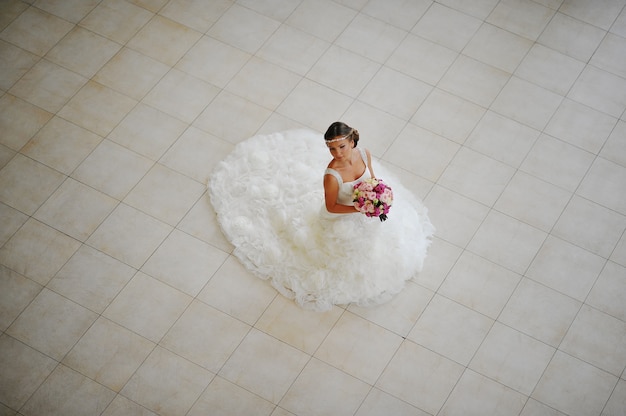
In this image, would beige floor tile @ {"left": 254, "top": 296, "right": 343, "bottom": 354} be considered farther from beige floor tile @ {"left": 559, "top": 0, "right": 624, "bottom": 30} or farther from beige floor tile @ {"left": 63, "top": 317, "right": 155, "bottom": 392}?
beige floor tile @ {"left": 559, "top": 0, "right": 624, "bottom": 30}

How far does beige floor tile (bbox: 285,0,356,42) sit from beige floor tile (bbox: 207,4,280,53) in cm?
25

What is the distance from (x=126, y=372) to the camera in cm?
429

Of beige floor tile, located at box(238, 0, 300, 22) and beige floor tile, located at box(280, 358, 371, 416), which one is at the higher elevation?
beige floor tile, located at box(238, 0, 300, 22)

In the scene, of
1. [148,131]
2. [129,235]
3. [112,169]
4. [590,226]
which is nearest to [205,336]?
[129,235]

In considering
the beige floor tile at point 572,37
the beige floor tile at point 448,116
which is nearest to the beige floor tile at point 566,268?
the beige floor tile at point 448,116

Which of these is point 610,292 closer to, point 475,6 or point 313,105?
point 313,105

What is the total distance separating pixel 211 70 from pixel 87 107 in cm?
117

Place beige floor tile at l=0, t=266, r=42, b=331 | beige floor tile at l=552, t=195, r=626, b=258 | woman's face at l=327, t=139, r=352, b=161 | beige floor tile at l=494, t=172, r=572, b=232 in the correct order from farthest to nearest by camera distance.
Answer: beige floor tile at l=494, t=172, r=572, b=232, beige floor tile at l=552, t=195, r=626, b=258, beige floor tile at l=0, t=266, r=42, b=331, woman's face at l=327, t=139, r=352, b=161

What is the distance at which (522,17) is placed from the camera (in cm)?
602

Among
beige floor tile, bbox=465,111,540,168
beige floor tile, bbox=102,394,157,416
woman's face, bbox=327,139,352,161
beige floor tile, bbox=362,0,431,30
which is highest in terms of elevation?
woman's face, bbox=327,139,352,161

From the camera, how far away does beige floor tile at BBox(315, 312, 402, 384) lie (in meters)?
4.33

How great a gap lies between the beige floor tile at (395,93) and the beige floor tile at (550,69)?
982 millimetres

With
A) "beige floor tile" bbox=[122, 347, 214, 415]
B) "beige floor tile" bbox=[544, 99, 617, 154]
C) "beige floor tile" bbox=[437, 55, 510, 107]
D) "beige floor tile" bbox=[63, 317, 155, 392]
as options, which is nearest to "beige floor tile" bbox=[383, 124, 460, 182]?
"beige floor tile" bbox=[437, 55, 510, 107]

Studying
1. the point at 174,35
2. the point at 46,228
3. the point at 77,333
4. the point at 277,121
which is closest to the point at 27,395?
the point at 77,333
